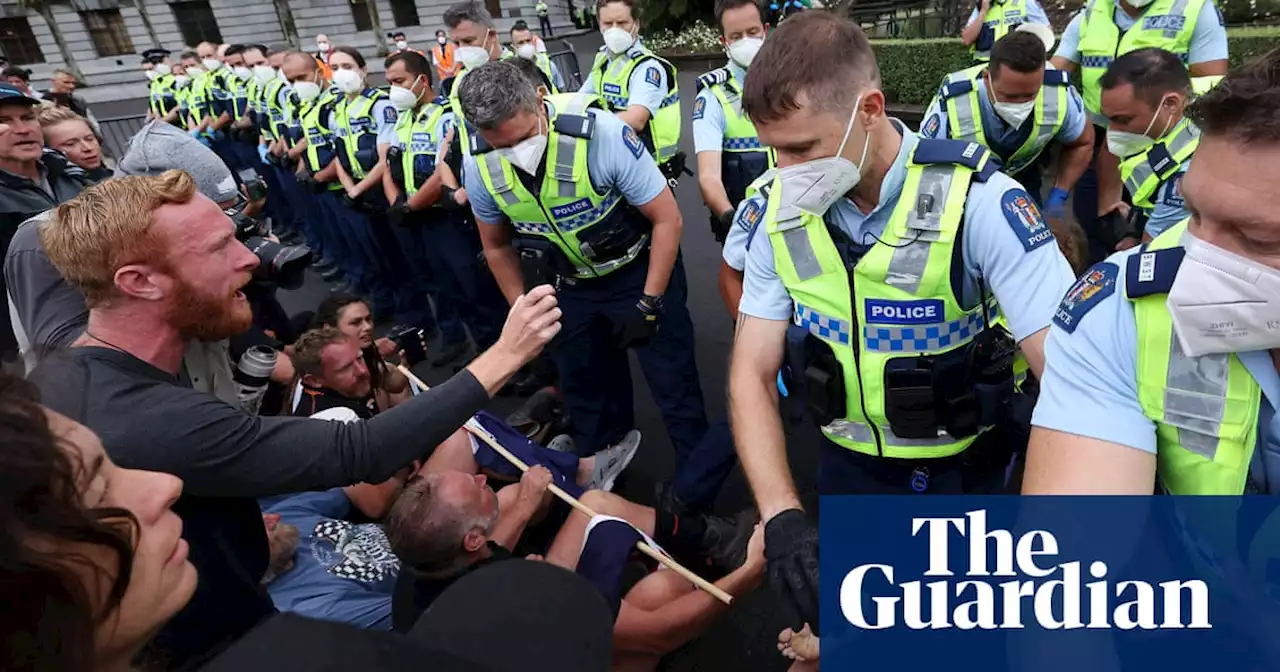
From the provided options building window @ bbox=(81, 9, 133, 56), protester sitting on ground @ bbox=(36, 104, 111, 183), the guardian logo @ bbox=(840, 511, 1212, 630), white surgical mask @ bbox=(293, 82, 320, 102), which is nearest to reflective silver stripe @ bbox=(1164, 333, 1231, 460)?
the guardian logo @ bbox=(840, 511, 1212, 630)

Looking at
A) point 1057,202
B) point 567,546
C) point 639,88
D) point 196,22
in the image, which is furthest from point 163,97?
point 196,22

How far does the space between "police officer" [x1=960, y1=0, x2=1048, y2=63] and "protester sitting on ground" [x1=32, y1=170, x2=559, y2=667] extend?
6.22 m

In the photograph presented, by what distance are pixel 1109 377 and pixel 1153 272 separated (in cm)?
17

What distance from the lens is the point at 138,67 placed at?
28828 millimetres

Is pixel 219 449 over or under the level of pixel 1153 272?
under

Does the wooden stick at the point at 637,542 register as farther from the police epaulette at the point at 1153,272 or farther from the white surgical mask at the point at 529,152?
the police epaulette at the point at 1153,272

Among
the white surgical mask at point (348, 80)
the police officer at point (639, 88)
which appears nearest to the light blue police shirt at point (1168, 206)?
the police officer at point (639, 88)

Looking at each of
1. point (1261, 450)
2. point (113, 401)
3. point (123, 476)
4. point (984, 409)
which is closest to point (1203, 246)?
point (1261, 450)

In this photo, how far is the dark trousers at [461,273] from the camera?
4672mm

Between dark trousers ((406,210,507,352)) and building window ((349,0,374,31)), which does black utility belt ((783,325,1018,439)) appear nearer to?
dark trousers ((406,210,507,352))

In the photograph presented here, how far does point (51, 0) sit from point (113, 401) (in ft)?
120

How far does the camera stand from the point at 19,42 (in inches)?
1109

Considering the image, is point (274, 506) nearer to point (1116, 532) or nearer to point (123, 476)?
point (123, 476)

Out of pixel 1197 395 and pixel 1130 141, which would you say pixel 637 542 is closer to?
pixel 1197 395
